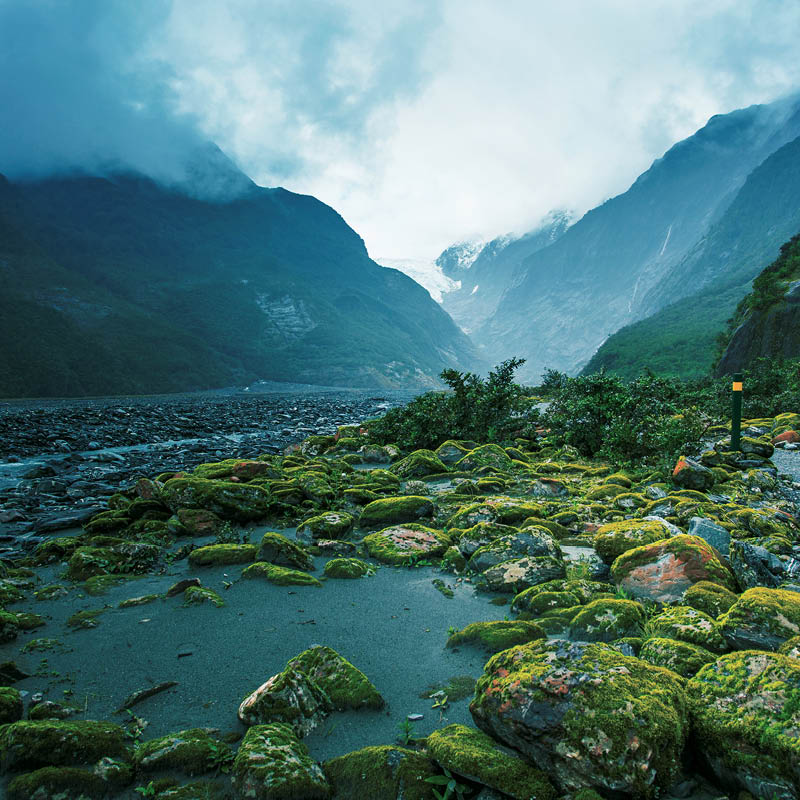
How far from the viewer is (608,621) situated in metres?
4.70

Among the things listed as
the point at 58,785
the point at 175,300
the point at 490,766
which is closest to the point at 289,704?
the point at 58,785

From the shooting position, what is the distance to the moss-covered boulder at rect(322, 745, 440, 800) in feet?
9.64

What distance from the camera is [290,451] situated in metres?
19.3

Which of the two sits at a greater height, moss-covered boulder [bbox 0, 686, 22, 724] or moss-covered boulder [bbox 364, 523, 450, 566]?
moss-covered boulder [bbox 364, 523, 450, 566]

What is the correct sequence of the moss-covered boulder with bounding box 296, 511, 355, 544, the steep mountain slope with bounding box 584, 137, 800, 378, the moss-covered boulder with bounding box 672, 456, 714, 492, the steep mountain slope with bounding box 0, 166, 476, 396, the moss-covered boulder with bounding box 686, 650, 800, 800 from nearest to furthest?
the moss-covered boulder with bounding box 686, 650, 800, 800 → the moss-covered boulder with bounding box 296, 511, 355, 544 → the moss-covered boulder with bounding box 672, 456, 714, 492 → the steep mountain slope with bounding box 0, 166, 476, 396 → the steep mountain slope with bounding box 584, 137, 800, 378

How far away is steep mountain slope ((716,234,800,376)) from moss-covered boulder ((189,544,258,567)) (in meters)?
38.1

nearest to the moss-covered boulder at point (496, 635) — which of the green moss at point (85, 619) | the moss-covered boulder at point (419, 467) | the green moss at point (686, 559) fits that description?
the green moss at point (686, 559)

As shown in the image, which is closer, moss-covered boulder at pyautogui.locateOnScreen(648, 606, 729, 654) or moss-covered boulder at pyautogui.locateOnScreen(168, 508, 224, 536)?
moss-covered boulder at pyautogui.locateOnScreen(648, 606, 729, 654)

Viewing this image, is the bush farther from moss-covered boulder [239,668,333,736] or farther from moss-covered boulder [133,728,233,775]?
moss-covered boulder [133,728,233,775]

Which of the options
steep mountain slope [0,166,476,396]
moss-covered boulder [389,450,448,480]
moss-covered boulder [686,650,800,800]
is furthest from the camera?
steep mountain slope [0,166,476,396]

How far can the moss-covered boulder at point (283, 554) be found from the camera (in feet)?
23.0

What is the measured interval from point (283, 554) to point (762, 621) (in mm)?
5675

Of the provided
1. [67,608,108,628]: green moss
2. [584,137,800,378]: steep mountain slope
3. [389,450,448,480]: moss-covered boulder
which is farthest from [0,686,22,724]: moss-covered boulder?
[584,137,800,378]: steep mountain slope

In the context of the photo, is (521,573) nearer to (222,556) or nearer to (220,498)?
(222,556)
